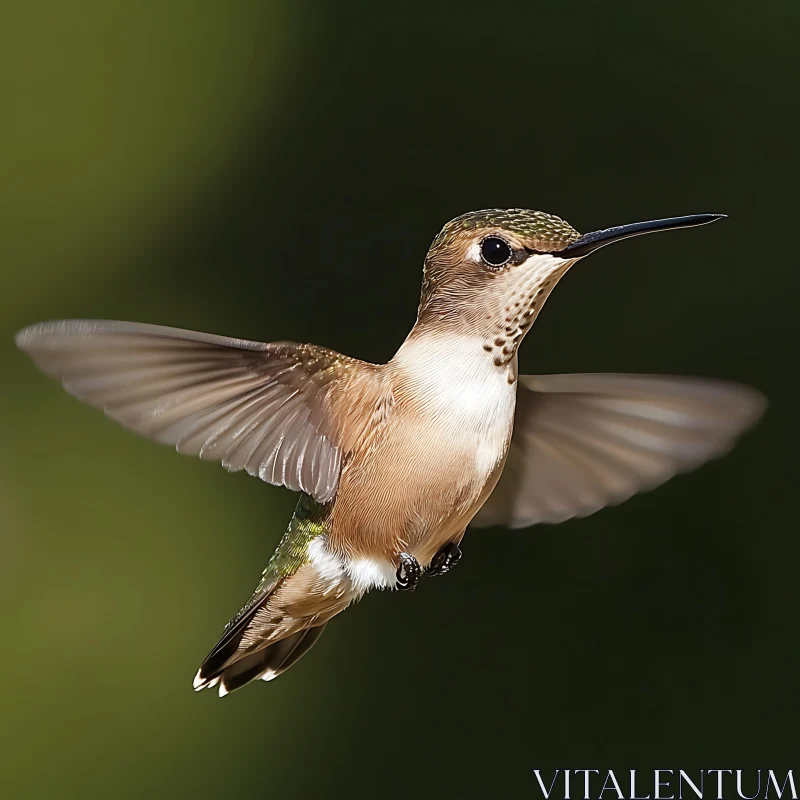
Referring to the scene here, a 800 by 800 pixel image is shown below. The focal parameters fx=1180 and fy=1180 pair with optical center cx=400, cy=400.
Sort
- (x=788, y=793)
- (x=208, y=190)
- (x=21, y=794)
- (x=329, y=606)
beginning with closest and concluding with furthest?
(x=329, y=606), (x=788, y=793), (x=21, y=794), (x=208, y=190)

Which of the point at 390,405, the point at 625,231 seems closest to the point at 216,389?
the point at 390,405

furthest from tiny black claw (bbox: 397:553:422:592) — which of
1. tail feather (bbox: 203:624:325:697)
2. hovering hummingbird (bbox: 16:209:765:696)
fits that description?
tail feather (bbox: 203:624:325:697)

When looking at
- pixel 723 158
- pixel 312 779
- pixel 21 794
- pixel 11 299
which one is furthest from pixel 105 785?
pixel 723 158

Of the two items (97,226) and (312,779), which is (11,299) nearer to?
(97,226)

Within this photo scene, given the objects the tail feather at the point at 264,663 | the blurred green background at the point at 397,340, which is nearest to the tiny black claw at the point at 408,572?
the tail feather at the point at 264,663

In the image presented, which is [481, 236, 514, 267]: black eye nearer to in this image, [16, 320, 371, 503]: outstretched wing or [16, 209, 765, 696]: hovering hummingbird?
[16, 209, 765, 696]: hovering hummingbird

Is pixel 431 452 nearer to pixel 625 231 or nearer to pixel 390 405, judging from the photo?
pixel 390 405
